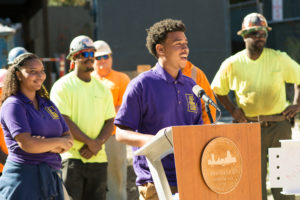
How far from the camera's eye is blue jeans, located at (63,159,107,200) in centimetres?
559

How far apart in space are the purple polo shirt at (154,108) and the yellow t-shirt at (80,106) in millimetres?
1837

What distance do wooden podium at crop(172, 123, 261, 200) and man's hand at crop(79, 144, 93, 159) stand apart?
2.60m

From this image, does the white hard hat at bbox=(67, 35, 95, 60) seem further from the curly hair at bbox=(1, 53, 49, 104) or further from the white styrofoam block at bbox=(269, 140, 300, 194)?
the white styrofoam block at bbox=(269, 140, 300, 194)

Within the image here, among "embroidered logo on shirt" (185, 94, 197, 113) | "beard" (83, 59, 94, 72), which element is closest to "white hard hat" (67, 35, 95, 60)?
"beard" (83, 59, 94, 72)

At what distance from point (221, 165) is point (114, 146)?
3.89m

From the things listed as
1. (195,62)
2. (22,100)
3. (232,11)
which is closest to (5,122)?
(22,100)

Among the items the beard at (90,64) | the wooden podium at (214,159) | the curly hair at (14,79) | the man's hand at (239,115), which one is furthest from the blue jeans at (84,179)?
the wooden podium at (214,159)

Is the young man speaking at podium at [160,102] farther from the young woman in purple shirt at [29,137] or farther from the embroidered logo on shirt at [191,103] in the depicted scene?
the young woman in purple shirt at [29,137]

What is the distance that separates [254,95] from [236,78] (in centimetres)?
29

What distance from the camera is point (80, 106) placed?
18.8 ft

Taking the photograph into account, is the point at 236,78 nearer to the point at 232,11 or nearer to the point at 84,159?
the point at 84,159

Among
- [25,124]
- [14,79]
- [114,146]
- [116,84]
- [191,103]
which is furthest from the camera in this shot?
[116,84]

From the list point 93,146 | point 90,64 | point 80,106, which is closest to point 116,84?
point 90,64

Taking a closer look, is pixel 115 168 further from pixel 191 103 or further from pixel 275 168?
pixel 191 103
